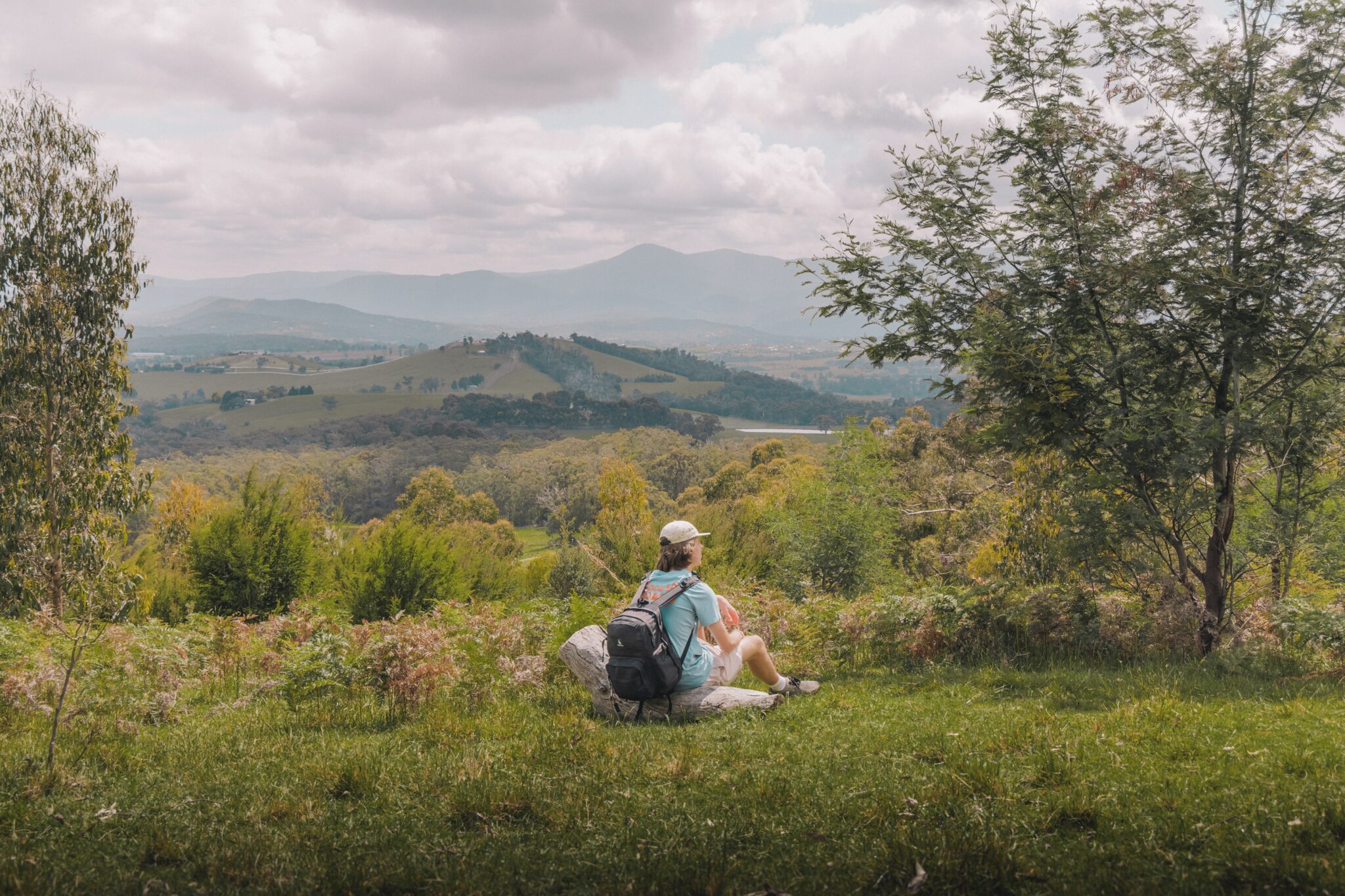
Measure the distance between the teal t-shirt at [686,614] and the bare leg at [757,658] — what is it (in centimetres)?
57

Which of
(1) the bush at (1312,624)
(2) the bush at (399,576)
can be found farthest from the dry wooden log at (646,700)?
(2) the bush at (399,576)

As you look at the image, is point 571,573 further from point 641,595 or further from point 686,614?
point 686,614

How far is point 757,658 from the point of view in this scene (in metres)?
6.87

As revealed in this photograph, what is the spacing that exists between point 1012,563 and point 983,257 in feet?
23.8

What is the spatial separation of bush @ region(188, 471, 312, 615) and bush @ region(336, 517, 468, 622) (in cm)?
169

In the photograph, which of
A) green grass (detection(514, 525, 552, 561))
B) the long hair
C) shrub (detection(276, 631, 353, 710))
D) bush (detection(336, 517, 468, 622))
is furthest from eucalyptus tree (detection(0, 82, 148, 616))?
green grass (detection(514, 525, 552, 561))

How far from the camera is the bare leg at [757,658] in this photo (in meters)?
6.86

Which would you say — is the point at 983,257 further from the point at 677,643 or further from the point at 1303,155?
the point at 677,643

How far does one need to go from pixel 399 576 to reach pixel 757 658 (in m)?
9.30

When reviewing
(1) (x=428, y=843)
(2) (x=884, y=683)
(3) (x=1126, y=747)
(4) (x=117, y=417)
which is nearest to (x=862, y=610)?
(2) (x=884, y=683)

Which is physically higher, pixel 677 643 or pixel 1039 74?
pixel 1039 74

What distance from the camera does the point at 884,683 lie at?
26.2 feet

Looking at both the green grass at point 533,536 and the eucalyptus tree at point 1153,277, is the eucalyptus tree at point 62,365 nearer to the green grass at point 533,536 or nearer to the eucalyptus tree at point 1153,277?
the eucalyptus tree at point 1153,277

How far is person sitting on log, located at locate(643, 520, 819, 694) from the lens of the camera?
6309mm
